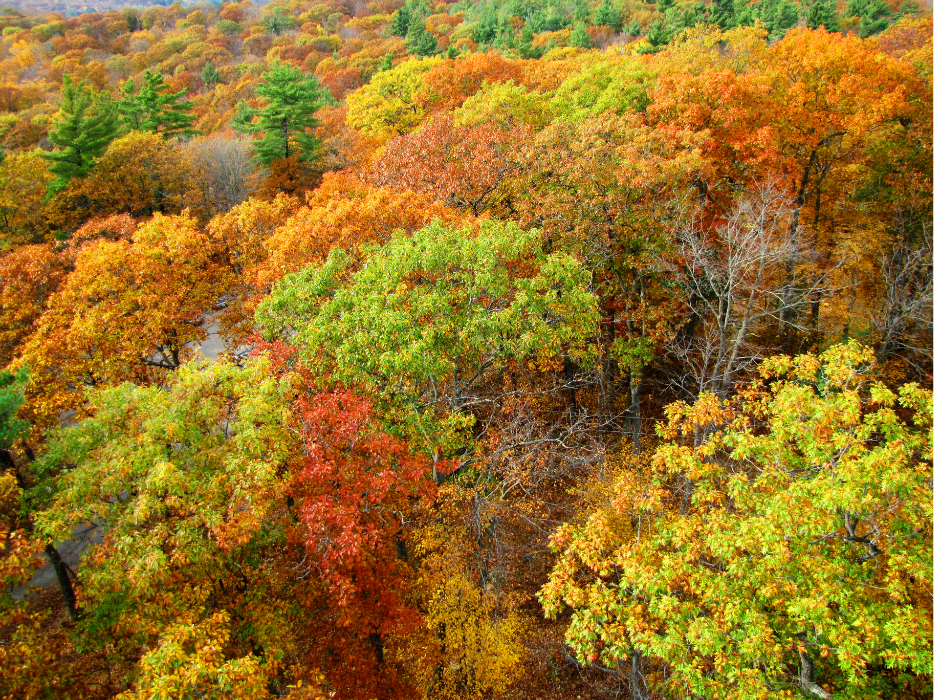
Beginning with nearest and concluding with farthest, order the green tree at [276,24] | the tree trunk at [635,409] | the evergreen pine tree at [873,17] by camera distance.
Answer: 1. the tree trunk at [635,409]
2. the evergreen pine tree at [873,17]
3. the green tree at [276,24]

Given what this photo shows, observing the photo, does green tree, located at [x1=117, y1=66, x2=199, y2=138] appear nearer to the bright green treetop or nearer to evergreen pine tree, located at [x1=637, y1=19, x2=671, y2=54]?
the bright green treetop

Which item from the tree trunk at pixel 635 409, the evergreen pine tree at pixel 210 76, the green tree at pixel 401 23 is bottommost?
the tree trunk at pixel 635 409

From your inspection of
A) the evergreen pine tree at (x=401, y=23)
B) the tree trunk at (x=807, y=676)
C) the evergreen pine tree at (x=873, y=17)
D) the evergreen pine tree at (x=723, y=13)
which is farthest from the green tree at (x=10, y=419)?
the evergreen pine tree at (x=401, y=23)

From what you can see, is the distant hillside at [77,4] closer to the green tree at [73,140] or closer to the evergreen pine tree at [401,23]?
the evergreen pine tree at [401,23]

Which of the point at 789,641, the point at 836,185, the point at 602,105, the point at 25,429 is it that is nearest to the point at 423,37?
the point at 602,105

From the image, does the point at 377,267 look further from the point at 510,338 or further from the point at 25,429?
the point at 25,429

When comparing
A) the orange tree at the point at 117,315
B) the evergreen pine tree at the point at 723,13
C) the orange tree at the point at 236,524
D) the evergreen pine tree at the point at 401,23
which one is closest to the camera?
the orange tree at the point at 236,524
